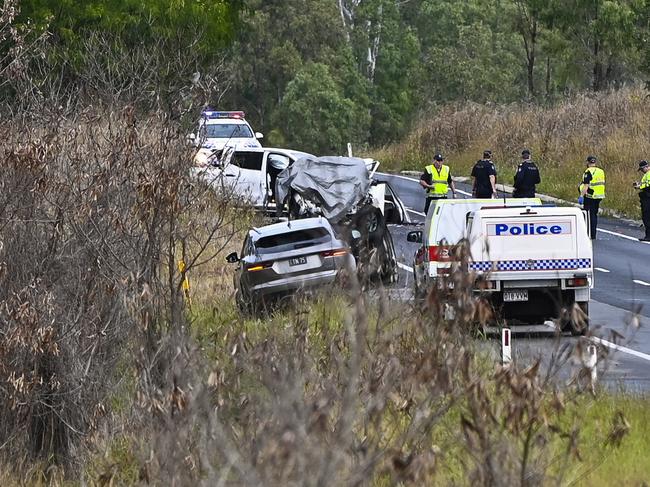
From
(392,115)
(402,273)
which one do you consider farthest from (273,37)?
(402,273)

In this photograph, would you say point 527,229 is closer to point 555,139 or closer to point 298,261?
point 298,261

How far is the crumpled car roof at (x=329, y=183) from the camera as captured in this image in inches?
1111

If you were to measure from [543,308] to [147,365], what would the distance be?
29.3 ft

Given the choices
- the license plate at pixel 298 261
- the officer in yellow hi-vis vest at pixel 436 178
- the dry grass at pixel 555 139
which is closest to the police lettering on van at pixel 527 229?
the license plate at pixel 298 261

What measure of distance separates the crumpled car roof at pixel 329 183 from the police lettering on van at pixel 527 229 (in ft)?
28.3

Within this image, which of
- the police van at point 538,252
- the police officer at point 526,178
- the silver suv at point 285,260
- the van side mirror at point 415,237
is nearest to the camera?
the police van at point 538,252

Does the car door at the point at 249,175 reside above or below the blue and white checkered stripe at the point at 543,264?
below

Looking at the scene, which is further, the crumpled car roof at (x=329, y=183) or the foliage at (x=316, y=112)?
the foliage at (x=316, y=112)

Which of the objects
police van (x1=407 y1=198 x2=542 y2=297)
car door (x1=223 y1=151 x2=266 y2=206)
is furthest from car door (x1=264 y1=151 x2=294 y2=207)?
police van (x1=407 y1=198 x2=542 y2=297)

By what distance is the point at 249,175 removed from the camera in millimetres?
33812

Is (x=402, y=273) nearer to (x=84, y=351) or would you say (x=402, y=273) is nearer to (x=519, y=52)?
(x=84, y=351)

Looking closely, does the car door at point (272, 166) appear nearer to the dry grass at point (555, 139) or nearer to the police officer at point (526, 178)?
the police officer at point (526, 178)

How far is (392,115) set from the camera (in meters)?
83.9

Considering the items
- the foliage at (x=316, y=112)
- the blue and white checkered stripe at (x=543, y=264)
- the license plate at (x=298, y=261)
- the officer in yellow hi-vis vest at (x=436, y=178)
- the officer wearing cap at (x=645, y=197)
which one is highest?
the blue and white checkered stripe at (x=543, y=264)
